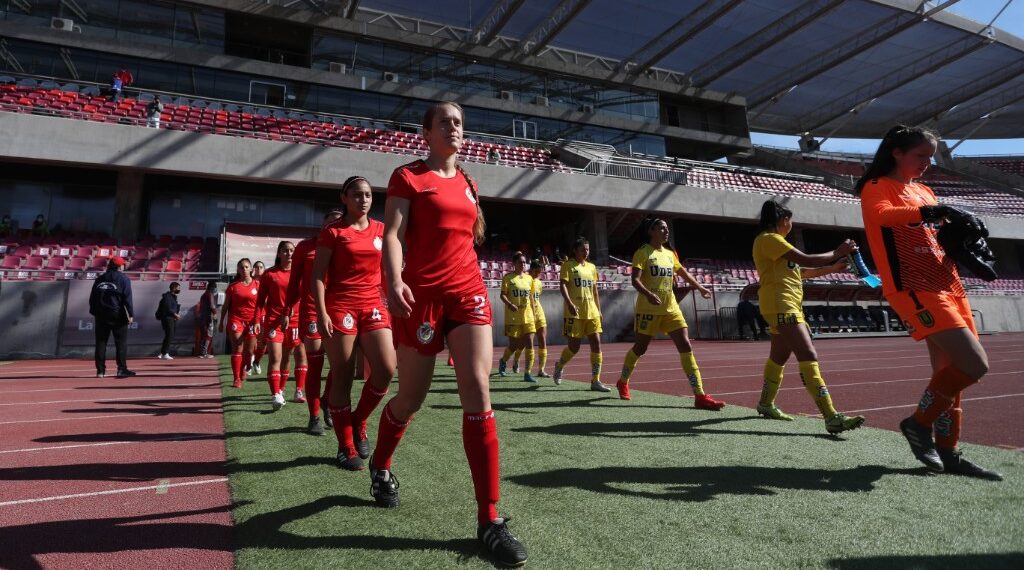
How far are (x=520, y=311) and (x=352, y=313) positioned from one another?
Result: 4.87m

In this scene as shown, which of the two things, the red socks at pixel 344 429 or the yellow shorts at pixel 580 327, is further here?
the yellow shorts at pixel 580 327

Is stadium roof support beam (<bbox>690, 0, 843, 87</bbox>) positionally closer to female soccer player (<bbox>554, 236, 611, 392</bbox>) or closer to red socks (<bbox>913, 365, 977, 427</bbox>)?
female soccer player (<bbox>554, 236, 611, 392</bbox>)

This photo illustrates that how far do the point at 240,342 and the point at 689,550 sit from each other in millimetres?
7432

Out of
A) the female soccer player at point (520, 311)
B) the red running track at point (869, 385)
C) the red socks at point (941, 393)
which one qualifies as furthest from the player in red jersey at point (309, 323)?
the red socks at point (941, 393)

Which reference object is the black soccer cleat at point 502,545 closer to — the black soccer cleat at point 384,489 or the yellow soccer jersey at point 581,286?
the black soccer cleat at point 384,489

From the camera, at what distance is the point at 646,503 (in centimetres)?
260

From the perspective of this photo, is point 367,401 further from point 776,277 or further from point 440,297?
point 776,277

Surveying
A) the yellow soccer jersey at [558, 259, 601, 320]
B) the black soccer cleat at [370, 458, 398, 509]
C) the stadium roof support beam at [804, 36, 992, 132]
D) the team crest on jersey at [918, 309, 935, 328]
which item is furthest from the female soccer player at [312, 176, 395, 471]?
the stadium roof support beam at [804, 36, 992, 132]

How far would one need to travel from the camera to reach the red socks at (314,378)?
432 cm

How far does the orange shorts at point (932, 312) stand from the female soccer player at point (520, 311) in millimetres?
5649

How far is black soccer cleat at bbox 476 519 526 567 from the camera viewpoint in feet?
6.40

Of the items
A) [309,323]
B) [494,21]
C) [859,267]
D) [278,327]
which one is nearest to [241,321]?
[278,327]

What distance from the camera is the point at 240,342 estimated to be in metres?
7.70

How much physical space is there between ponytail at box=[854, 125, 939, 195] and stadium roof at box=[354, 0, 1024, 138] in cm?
2488
